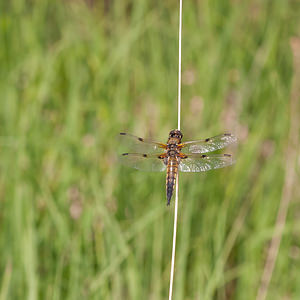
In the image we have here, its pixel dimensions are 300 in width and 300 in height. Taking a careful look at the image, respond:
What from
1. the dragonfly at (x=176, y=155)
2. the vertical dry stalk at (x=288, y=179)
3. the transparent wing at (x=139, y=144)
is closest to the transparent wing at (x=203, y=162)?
the dragonfly at (x=176, y=155)

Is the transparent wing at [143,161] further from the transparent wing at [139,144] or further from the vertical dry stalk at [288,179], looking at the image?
the vertical dry stalk at [288,179]

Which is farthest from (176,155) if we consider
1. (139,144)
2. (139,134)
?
(139,134)

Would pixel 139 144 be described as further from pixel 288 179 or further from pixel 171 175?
pixel 288 179

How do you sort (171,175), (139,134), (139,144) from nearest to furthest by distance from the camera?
1. (171,175)
2. (139,144)
3. (139,134)

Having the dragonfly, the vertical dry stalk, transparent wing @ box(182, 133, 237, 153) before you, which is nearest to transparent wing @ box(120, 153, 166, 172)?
the dragonfly

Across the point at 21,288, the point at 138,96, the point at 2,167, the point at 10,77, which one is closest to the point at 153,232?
the point at 21,288
